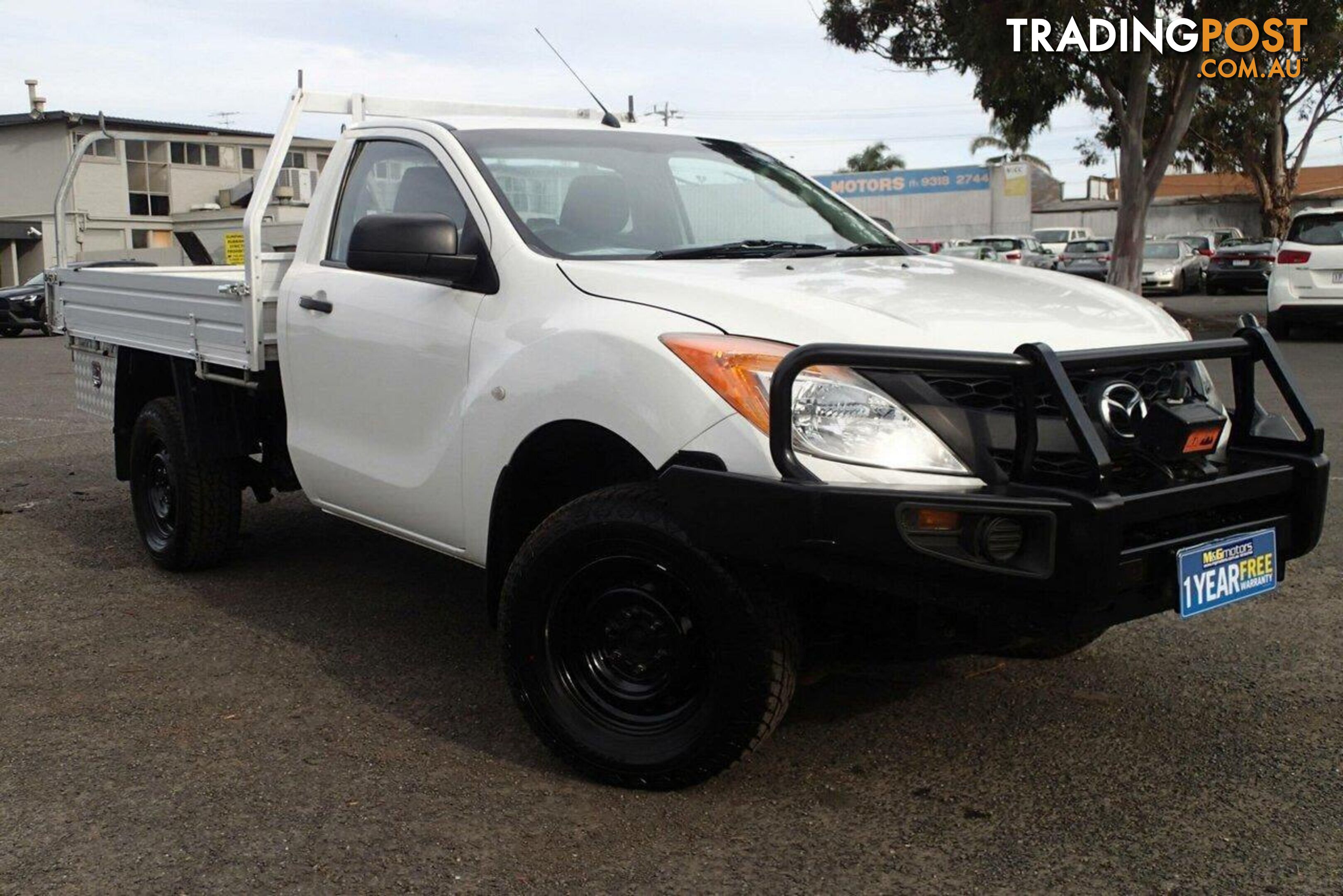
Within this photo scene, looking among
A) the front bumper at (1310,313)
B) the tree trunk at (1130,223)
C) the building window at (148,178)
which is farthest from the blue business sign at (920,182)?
the front bumper at (1310,313)

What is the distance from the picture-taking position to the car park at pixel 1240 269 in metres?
32.8

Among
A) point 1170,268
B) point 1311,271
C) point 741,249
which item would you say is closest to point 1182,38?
point 1311,271

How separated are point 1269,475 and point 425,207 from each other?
8.89 feet

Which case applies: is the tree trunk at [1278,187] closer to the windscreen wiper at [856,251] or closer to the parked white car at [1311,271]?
the parked white car at [1311,271]

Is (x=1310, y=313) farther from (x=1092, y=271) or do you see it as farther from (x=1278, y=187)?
(x=1278, y=187)

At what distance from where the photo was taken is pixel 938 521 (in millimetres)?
3016

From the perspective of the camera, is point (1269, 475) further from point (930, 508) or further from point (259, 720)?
point (259, 720)

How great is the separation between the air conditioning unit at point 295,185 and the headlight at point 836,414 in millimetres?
2992

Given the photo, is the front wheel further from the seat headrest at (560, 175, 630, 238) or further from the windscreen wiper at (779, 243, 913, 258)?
the windscreen wiper at (779, 243, 913, 258)

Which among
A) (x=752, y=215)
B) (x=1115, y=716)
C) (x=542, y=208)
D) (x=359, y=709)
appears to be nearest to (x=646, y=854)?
(x=359, y=709)

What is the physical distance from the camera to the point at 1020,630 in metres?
3.08

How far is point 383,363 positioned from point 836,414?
184 cm

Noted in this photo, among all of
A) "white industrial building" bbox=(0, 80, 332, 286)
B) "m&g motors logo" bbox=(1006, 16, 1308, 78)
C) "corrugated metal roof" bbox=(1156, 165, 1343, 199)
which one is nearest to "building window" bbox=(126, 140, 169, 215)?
"white industrial building" bbox=(0, 80, 332, 286)

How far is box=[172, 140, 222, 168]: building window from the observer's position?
48469mm
